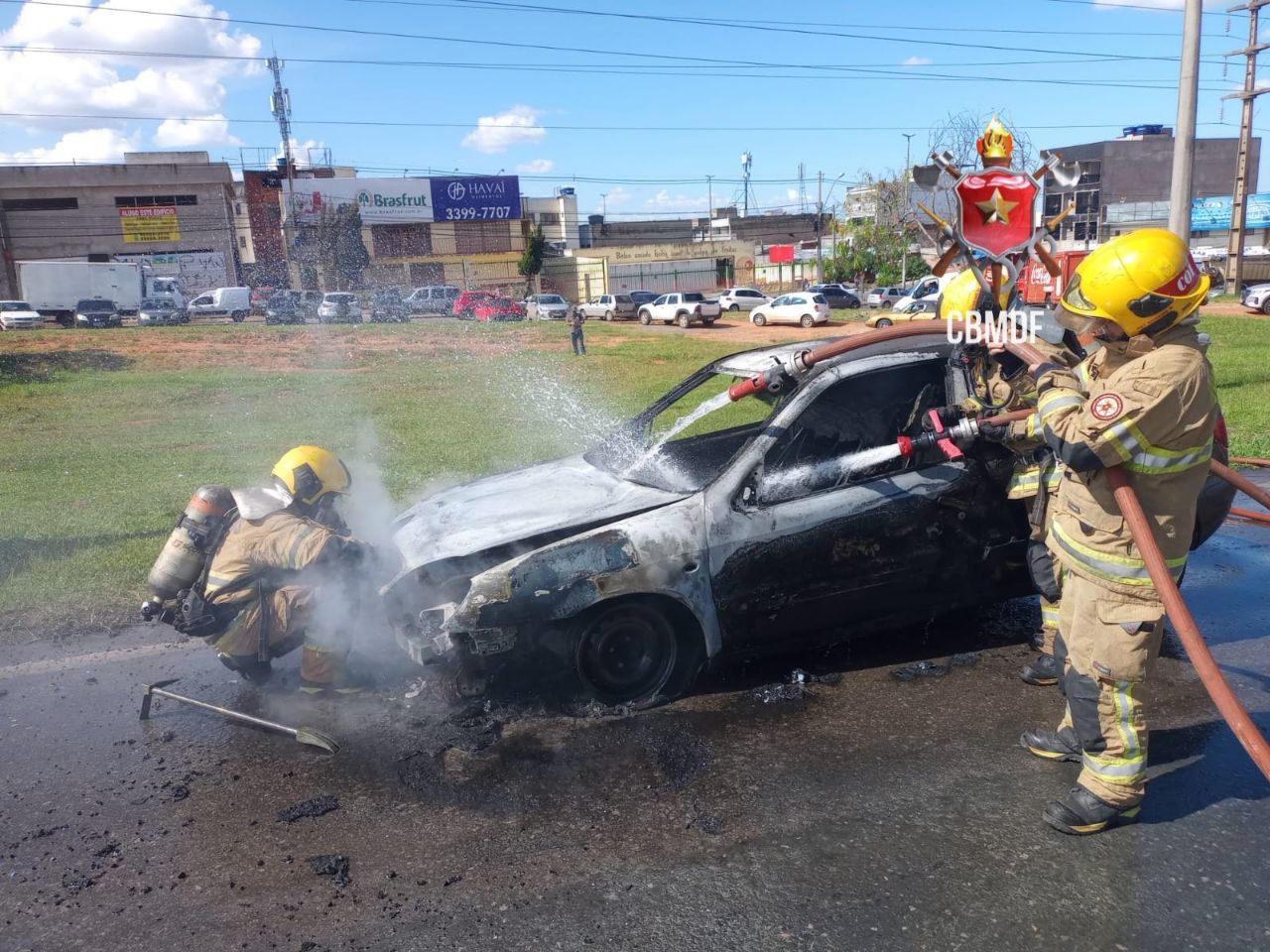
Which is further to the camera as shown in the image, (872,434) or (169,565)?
(872,434)

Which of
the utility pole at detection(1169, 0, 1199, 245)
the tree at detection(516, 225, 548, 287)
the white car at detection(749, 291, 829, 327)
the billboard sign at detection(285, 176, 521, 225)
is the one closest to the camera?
the utility pole at detection(1169, 0, 1199, 245)

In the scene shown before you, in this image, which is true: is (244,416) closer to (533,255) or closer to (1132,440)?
(1132,440)

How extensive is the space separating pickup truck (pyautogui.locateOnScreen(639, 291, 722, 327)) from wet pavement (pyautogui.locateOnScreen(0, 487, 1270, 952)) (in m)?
34.9

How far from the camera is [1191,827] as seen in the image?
11.1 feet

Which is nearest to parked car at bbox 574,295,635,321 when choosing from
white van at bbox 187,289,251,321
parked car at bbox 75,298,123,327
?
white van at bbox 187,289,251,321

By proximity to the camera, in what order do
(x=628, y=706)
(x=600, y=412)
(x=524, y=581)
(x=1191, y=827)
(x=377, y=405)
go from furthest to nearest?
1. (x=377, y=405)
2. (x=600, y=412)
3. (x=628, y=706)
4. (x=524, y=581)
5. (x=1191, y=827)

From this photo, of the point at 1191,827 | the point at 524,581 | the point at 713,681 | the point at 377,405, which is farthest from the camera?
the point at 377,405

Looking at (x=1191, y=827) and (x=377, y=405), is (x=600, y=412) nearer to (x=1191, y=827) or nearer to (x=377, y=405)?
(x=377, y=405)

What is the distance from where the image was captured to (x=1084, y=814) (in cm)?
333

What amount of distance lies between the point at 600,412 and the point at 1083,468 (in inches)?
459

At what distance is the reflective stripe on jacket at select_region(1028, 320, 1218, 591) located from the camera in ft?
10.0

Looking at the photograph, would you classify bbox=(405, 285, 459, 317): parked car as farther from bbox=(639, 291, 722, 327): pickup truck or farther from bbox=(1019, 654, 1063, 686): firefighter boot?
bbox=(1019, 654, 1063, 686): firefighter boot

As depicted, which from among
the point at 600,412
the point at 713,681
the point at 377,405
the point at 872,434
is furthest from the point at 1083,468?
the point at 377,405

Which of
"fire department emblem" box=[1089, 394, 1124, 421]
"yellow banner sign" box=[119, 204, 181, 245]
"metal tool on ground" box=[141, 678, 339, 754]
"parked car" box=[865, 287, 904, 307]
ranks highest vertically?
"yellow banner sign" box=[119, 204, 181, 245]
